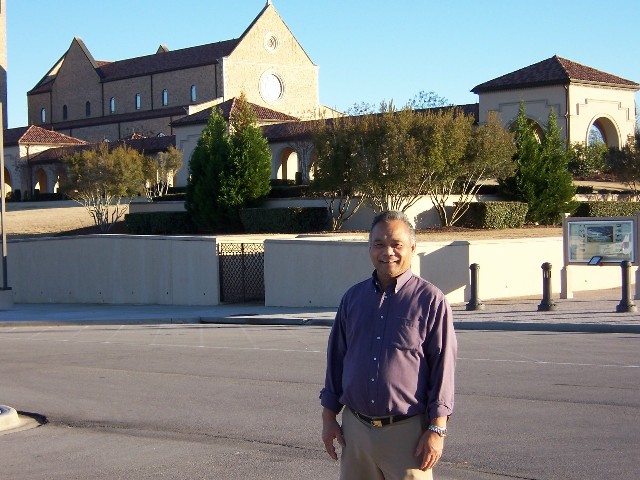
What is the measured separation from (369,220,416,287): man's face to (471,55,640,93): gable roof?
4352cm

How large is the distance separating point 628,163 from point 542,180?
18.4ft

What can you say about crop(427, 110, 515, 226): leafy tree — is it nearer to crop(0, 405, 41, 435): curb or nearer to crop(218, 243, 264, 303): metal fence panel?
crop(218, 243, 264, 303): metal fence panel

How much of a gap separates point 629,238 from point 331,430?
58.5 feet

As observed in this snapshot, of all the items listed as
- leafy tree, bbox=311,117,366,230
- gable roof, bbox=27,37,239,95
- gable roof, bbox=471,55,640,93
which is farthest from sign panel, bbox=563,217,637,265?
gable roof, bbox=27,37,239,95

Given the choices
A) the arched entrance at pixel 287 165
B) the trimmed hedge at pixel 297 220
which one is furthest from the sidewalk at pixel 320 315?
the arched entrance at pixel 287 165

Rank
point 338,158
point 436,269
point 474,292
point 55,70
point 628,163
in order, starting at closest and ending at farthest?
point 474,292, point 436,269, point 338,158, point 628,163, point 55,70

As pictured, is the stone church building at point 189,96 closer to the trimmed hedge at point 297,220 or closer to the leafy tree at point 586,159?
the leafy tree at point 586,159

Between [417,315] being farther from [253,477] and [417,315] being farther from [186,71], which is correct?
[186,71]

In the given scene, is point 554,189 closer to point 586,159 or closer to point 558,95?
point 586,159

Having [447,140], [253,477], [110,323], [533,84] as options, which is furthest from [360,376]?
[533,84]

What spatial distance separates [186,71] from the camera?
79438mm

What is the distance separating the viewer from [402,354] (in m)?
4.78

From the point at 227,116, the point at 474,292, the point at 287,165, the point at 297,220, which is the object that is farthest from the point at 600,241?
the point at 227,116

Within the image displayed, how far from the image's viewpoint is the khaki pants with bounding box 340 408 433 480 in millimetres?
4723
